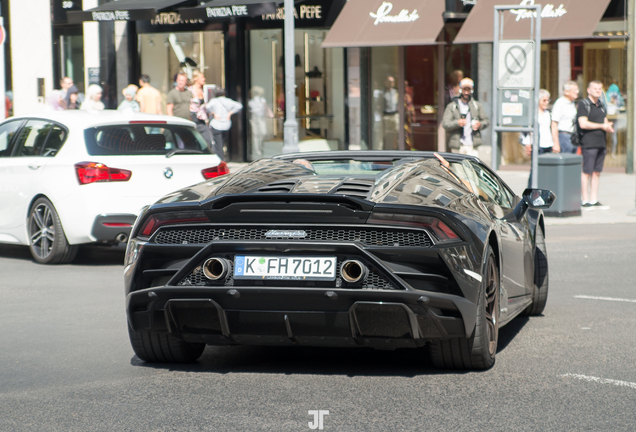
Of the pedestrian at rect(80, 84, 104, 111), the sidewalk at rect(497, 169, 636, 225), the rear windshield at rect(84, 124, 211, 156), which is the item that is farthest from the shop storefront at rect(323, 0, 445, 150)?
the rear windshield at rect(84, 124, 211, 156)

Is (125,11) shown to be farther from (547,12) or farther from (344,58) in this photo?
(547,12)

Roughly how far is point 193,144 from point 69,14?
53.7ft

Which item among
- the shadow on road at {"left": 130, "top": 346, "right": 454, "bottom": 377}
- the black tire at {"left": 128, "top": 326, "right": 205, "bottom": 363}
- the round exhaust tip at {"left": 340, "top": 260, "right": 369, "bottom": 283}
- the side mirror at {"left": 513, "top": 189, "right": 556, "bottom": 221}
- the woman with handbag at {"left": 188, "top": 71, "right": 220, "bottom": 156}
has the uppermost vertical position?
the woman with handbag at {"left": 188, "top": 71, "right": 220, "bottom": 156}

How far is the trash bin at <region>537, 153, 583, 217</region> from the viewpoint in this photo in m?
13.7

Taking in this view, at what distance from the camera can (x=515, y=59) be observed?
547 inches

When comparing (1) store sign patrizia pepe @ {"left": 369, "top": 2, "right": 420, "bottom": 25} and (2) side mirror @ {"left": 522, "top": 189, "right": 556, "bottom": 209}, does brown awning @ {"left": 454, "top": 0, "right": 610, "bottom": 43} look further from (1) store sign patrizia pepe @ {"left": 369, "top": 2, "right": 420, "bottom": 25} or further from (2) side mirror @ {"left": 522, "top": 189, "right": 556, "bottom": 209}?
(2) side mirror @ {"left": 522, "top": 189, "right": 556, "bottom": 209}

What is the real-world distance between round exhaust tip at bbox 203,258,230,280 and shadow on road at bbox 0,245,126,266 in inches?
211

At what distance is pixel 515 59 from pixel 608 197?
351 centimetres

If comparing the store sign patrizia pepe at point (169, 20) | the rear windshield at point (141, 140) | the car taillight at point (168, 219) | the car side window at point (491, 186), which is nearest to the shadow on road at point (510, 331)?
the car side window at point (491, 186)

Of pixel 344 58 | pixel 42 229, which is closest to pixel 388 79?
pixel 344 58

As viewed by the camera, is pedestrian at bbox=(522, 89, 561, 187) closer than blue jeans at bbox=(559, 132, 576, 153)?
Yes

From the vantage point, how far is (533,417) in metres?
4.43

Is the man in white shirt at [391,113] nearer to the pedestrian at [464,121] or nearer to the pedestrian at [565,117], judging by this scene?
the pedestrian at [464,121]

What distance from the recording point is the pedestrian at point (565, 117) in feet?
48.9
